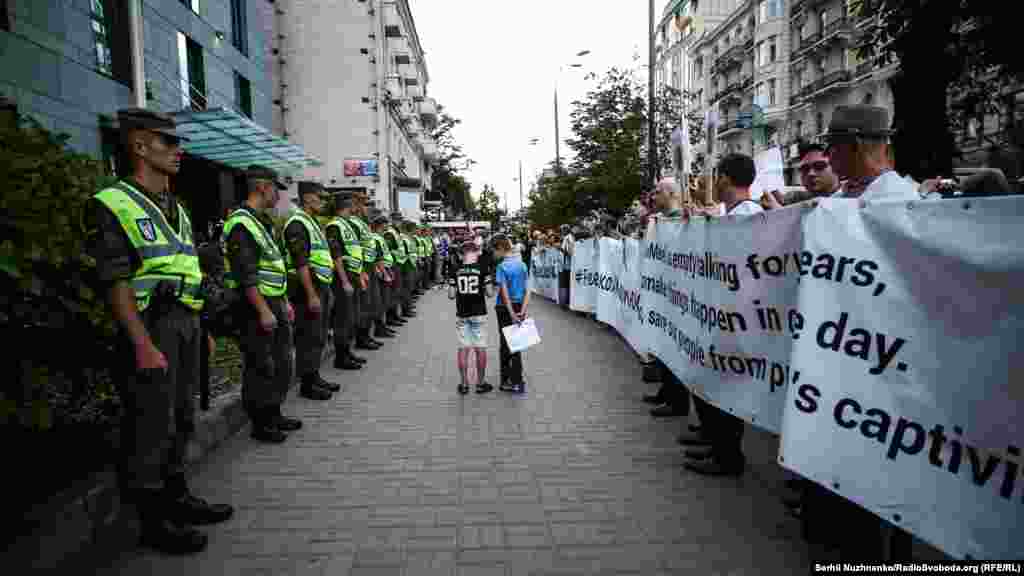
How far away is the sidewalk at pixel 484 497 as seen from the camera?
3.45 m

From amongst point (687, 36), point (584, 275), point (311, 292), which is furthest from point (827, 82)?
point (311, 292)

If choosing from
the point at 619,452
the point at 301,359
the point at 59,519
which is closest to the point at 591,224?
the point at 301,359

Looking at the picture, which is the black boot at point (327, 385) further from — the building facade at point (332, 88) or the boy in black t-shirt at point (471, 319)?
the building facade at point (332, 88)

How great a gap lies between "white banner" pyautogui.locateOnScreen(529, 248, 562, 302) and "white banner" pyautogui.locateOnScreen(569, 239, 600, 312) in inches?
134

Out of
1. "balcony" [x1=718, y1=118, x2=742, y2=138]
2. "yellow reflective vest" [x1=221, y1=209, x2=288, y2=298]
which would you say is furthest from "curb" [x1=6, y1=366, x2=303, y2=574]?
"balcony" [x1=718, y1=118, x2=742, y2=138]

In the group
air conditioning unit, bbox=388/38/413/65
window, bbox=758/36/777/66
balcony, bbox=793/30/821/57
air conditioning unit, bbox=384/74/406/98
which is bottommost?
air conditioning unit, bbox=384/74/406/98

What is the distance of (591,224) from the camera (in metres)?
16.3

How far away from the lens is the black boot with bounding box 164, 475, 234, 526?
12.8 ft

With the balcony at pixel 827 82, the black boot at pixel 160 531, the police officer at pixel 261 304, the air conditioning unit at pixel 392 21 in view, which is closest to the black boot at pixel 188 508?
the black boot at pixel 160 531

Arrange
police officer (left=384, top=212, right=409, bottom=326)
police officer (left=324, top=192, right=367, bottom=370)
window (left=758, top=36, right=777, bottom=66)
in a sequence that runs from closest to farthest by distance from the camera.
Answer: police officer (left=324, top=192, right=367, bottom=370) < police officer (left=384, top=212, right=409, bottom=326) < window (left=758, top=36, right=777, bottom=66)

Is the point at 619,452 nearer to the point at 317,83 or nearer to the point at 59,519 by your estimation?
the point at 59,519

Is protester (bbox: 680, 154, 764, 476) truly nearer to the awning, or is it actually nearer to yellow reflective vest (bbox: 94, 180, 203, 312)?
yellow reflective vest (bbox: 94, 180, 203, 312)

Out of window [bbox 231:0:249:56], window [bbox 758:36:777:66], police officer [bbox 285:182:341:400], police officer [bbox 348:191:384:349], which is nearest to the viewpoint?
police officer [bbox 285:182:341:400]

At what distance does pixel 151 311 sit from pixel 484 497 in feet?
7.14
